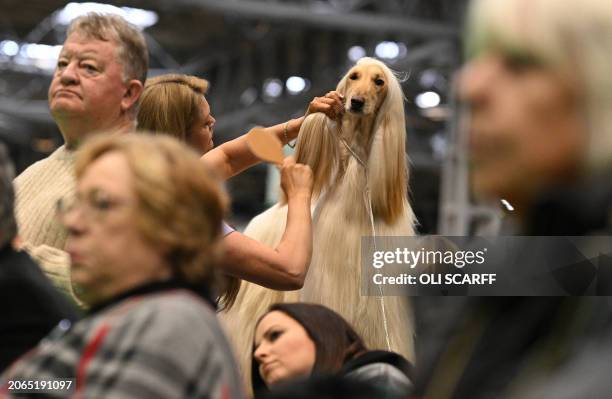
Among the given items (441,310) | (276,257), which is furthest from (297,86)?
(441,310)

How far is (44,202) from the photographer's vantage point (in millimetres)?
3051

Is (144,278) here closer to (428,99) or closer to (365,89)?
(365,89)

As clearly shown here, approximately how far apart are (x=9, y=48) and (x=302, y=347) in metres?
11.6

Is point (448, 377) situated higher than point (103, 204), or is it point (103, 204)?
point (103, 204)

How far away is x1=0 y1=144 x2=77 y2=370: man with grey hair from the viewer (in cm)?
204

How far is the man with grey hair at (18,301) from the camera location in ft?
6.68

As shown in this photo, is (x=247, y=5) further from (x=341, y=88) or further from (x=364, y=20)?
(x=341, y=88)

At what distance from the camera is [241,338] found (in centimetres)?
370

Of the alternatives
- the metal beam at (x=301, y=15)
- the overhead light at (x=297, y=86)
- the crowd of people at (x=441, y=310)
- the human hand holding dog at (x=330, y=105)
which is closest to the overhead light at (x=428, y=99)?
the metal beam at (x=301, y=15)

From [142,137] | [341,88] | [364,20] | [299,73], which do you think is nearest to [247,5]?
[364,20]

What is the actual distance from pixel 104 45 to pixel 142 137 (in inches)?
60.2

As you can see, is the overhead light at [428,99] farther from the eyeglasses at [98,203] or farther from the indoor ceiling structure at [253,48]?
the eyeglasses at [98,203]

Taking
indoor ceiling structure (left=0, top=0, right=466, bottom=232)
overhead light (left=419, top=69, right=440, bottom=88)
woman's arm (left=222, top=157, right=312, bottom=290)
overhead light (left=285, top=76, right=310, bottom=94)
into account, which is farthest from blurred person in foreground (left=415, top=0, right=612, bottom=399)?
overhead light (left=419, top=69, right=440, bottom=88)

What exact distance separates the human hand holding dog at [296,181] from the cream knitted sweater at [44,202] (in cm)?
56
